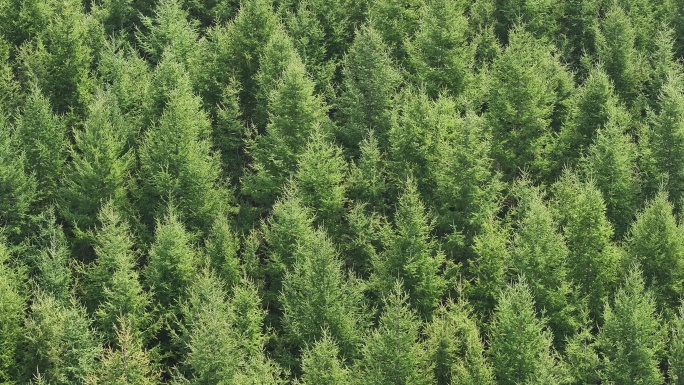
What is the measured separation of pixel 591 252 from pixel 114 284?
2711 centimetres

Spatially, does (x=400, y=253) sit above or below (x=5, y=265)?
above

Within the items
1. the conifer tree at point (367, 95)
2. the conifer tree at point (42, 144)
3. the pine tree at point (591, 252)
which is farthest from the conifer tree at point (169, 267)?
the pine tree at point (591, 252)

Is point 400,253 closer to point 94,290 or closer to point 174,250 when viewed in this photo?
point 174,250

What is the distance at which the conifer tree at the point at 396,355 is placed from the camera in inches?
1742

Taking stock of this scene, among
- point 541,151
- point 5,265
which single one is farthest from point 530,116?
point 5,265

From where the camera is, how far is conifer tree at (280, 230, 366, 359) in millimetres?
46844

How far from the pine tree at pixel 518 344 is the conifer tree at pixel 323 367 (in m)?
8.17

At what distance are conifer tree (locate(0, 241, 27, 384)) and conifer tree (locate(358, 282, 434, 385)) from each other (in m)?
18.5

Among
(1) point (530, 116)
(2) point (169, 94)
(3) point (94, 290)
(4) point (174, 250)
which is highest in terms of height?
(1) point (530, 116)

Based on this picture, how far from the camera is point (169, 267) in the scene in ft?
160

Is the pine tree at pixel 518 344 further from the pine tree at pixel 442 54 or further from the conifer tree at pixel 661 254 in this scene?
the pine tree at pixel 442 54

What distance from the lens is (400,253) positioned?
49.1m

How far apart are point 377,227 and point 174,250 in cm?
1222

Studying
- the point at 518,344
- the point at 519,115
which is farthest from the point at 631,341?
the point at 519,115
